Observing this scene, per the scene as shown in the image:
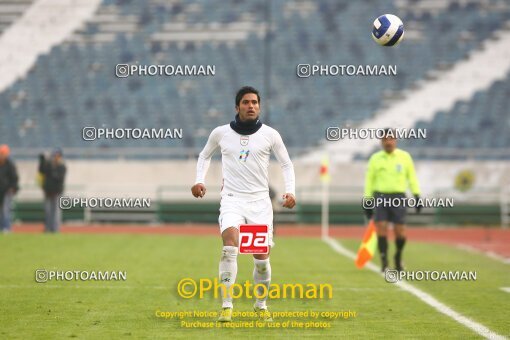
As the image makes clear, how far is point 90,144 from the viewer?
32.7m

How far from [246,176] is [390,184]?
19.1ft

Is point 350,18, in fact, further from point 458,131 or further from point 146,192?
point 146,192

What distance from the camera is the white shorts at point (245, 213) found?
916 cm

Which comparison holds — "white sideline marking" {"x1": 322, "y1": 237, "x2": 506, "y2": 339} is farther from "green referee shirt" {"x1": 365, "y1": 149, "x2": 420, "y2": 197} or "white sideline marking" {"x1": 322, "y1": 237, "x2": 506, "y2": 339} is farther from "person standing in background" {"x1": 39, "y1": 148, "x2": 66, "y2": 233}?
"person standing in background" {"x1": 39, "y1": 148, "x2": 66, "y2": 233}

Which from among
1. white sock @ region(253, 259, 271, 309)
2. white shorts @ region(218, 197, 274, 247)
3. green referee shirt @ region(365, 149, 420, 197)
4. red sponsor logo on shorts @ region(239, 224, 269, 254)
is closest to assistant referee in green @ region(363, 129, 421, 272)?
green referee shirt @ region(365, 149, 420, 197)

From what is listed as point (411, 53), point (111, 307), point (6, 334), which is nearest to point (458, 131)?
point (411, 53)

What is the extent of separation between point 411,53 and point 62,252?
1853 cm

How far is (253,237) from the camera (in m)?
9.09

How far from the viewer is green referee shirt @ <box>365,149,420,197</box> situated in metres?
14.8

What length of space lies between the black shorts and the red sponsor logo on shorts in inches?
234

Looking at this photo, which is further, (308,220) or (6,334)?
(308,220)

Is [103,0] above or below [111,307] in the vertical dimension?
above

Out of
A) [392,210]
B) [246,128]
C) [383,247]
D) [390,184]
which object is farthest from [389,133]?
[246,128]

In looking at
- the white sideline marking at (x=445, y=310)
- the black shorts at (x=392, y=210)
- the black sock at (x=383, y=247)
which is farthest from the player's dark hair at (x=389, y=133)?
the white sideline marking at (x=445, y=310)
